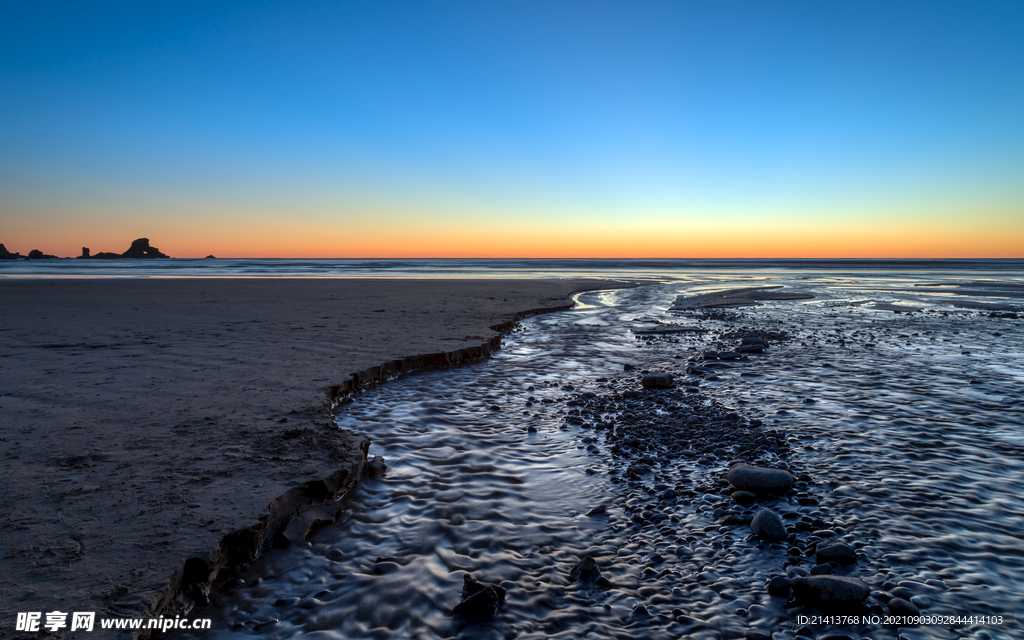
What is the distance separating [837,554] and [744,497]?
926mm

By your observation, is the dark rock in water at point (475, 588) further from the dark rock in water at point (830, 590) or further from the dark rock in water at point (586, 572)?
the dark rock in water at point (830, 590)

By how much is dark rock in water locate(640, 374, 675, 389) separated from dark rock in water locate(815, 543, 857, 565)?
14.8 feet

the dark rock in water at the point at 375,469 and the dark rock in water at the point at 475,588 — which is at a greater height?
the dark rock in water at the point at 375,469

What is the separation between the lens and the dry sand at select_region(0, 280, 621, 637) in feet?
9.61

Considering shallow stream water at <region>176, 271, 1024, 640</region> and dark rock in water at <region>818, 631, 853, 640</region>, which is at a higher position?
shallow stream water at <region>176, 271, 1024, 640</region>

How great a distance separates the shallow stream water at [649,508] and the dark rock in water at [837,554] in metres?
0.07

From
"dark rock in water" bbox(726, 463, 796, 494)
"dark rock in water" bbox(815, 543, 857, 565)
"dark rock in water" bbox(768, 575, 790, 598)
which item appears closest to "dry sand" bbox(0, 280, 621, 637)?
"dark rock in water" bbox(768, 575, 790, 598)

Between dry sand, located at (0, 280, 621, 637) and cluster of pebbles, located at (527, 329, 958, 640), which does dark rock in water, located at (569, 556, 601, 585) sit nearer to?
cluster of pebbles, located at (527, 329, 958, 640)

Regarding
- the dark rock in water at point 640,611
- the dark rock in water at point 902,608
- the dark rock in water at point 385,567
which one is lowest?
the dark rock in water at point 640,611

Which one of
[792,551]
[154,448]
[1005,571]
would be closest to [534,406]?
[792,551]

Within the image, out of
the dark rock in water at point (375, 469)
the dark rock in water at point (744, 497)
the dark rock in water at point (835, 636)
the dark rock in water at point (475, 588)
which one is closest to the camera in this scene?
the dark rock in water at point (835, 636)

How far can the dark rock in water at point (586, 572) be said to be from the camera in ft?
11.0

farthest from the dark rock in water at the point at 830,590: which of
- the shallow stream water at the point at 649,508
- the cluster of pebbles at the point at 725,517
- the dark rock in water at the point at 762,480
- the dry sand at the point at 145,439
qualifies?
the dry sand at the point at 145,439

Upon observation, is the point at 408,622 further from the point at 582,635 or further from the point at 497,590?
the point at 582,635
